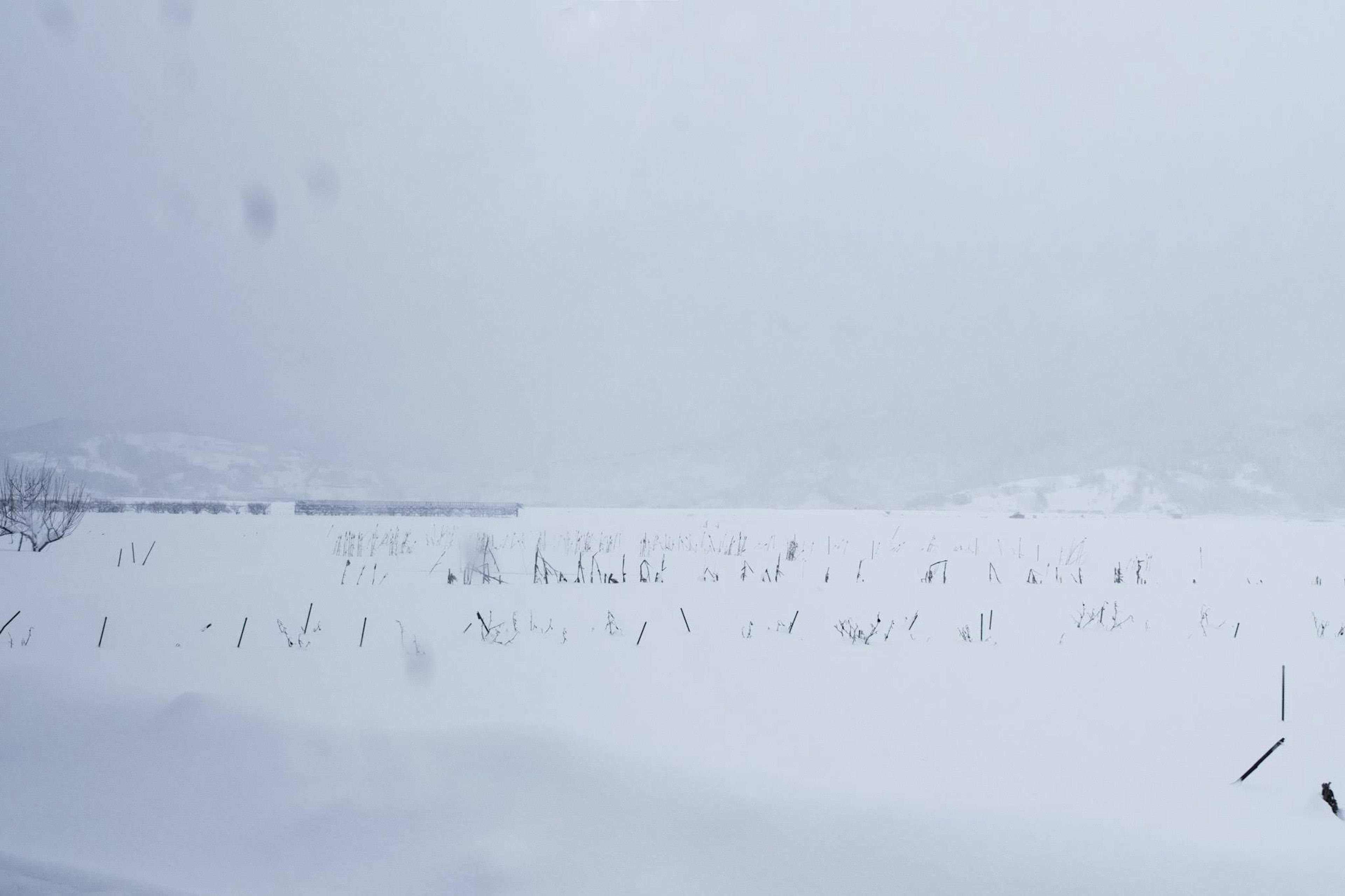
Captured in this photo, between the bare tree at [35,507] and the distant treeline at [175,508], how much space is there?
1751 centimetres

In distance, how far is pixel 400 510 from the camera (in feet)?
162

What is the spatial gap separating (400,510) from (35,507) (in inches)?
1311

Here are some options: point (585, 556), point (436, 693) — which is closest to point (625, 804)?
point (436, 693)

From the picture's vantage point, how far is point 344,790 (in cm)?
430

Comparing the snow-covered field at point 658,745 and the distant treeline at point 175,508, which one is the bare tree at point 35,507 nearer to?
the snow-covered field at point 658,745

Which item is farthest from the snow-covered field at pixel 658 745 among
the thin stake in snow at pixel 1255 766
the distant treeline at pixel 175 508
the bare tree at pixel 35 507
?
the distant treeline at pixel 175 508

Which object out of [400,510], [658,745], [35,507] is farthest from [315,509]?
[658,745]

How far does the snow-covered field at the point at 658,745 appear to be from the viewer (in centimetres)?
361

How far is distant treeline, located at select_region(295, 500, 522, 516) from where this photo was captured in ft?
144

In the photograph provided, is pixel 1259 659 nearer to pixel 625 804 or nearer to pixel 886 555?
pixel 625 804

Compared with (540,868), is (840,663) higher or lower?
higher

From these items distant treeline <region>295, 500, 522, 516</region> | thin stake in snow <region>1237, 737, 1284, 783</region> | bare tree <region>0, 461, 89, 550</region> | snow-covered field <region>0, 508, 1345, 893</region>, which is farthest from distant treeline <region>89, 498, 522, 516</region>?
thin stake in snow <region>1237, 737, 1284, 783</region>

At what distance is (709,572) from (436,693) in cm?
663

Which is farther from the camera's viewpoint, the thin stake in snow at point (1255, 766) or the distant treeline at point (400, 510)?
the distant treeline at point (400, 510)
